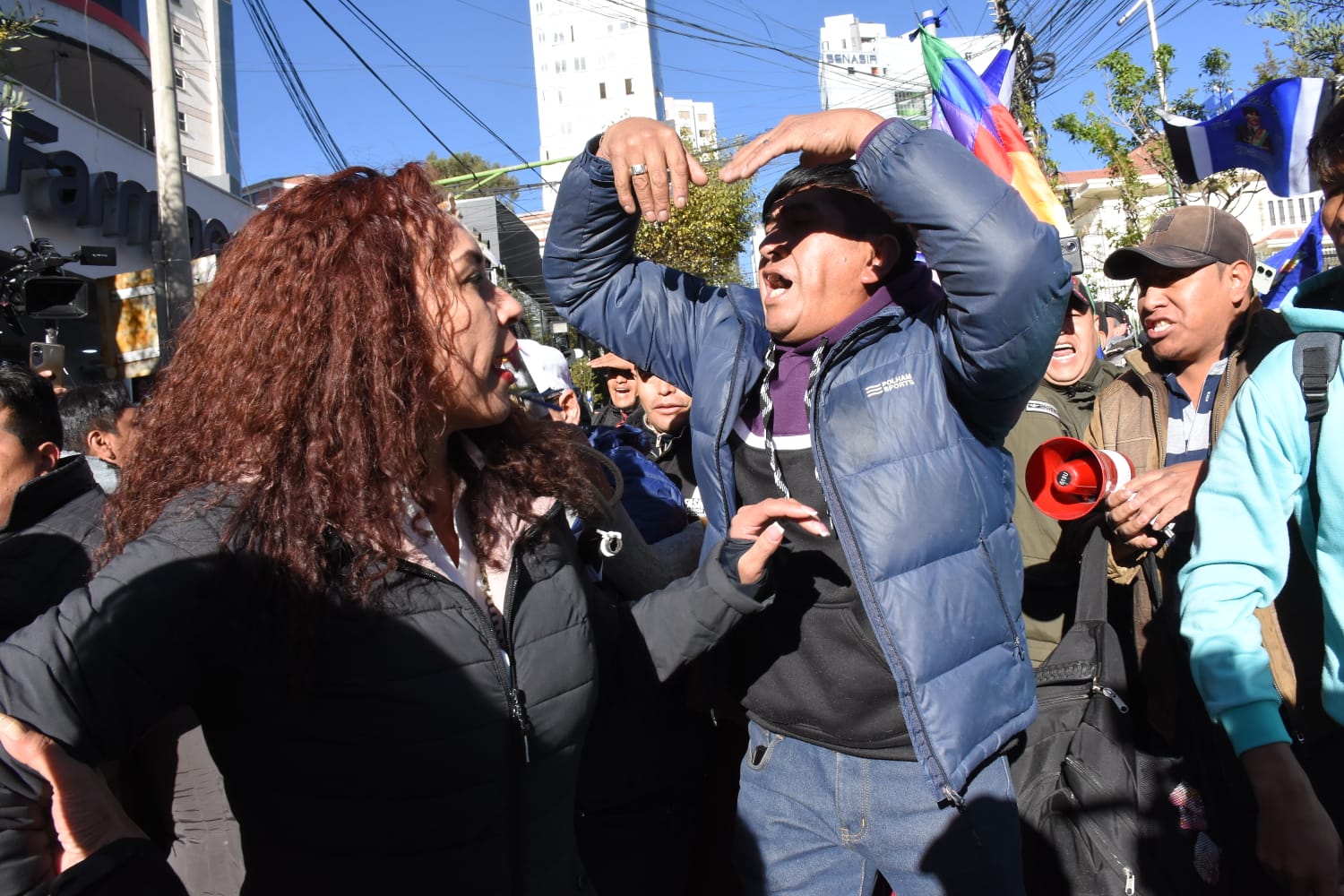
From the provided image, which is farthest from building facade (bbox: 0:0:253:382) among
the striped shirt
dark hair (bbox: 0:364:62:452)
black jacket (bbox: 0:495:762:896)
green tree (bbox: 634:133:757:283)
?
green tree (bbox: 634:133:757:283)

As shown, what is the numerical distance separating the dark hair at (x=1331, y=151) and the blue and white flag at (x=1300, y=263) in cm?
154

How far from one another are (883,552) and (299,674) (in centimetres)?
116

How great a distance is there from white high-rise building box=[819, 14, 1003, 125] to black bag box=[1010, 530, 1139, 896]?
15.5 meters

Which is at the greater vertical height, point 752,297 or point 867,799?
point 752,297

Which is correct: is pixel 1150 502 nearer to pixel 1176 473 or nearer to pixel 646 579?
pixel 1176 473

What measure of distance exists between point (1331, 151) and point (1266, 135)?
2564 mm

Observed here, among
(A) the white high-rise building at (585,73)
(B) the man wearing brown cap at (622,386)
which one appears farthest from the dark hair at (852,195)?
(A) the white high-rise building at (585,73)

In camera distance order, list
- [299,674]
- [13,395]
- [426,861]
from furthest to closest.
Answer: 1. [13,395]
2. [426,861]
3. [299,674]

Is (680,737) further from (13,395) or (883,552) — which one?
(13,395)

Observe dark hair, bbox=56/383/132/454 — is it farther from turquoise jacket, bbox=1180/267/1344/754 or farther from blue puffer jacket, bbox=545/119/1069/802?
turquoise jacket, bbox=1180/267/1344/754

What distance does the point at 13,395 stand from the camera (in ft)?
10.6

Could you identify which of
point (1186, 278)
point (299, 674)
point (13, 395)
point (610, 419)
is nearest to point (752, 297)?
point (299, 674)

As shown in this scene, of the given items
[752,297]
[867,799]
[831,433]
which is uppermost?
[752,297]

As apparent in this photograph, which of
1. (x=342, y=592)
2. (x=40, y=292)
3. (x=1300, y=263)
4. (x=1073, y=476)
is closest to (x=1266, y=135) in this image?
(x=1300, y=263)
